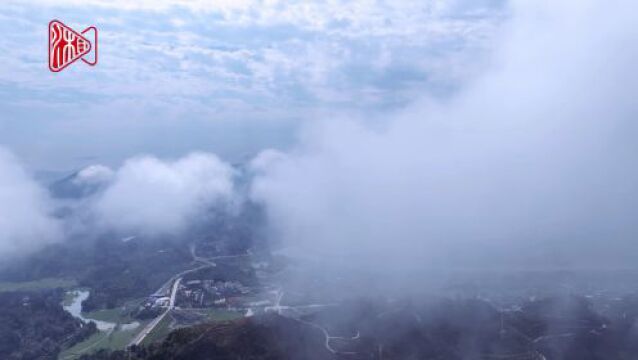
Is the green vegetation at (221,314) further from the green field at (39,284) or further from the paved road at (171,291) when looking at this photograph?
the green field at (39,284)

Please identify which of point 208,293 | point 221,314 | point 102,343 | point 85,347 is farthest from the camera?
point 208,293

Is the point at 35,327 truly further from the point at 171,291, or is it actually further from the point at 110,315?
the point at 171,291

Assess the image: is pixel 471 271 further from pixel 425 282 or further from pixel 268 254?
pixel 268 254

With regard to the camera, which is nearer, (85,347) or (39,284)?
(85,347)

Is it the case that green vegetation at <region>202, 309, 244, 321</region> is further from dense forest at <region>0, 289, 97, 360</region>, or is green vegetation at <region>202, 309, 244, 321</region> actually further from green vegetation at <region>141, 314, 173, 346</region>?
dense forest at <region>0, 289, 97, 360</region>

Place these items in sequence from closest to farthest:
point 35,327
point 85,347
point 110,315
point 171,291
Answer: point 85,347 < point 35,327 < point 110,315 < point 171,291

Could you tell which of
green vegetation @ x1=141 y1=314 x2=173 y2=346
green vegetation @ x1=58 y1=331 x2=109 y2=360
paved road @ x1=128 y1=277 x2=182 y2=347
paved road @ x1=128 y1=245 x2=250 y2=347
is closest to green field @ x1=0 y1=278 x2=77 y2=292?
paved road @ x1=128 y1=245 x2=250 y2=347

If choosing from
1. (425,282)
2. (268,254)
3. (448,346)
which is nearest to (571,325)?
(448,346)

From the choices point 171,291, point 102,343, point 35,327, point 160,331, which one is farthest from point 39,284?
point 160,331

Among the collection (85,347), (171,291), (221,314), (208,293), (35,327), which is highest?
(208,293)
